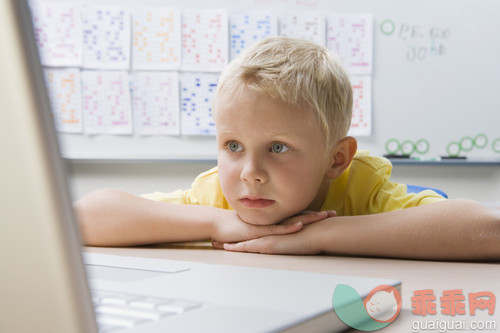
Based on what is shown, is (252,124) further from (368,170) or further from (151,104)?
(151,104)

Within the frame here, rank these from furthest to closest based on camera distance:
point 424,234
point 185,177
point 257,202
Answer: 1. point 185,177
2. point 257,202
3. point 424,234

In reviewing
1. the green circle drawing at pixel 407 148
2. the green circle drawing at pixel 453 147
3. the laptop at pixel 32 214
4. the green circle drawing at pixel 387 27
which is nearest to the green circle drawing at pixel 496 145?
the green circle drawing at pixel 453 147

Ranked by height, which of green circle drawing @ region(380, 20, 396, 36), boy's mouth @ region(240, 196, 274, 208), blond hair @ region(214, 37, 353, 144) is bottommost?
boy's mouth @ region(240, 196, 274, 208)

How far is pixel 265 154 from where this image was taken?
84cm

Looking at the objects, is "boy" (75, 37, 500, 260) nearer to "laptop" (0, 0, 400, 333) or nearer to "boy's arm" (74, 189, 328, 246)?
"boy's arm" (74, 189, 328, 246)

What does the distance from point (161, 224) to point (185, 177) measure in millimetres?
1369

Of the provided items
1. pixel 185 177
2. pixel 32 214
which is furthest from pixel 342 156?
pixel 185 177

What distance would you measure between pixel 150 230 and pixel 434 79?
177 cm

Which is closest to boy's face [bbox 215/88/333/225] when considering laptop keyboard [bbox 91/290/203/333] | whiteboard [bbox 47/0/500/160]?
laptop keyboard [bbox 91/290/203/333]

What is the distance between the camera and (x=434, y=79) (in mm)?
2293

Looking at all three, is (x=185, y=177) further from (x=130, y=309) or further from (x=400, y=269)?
(x=130, y=309)

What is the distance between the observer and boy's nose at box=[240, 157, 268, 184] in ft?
2.65

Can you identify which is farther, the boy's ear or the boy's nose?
the boy's ear

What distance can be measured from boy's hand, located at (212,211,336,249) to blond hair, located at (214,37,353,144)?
0.49 ft
